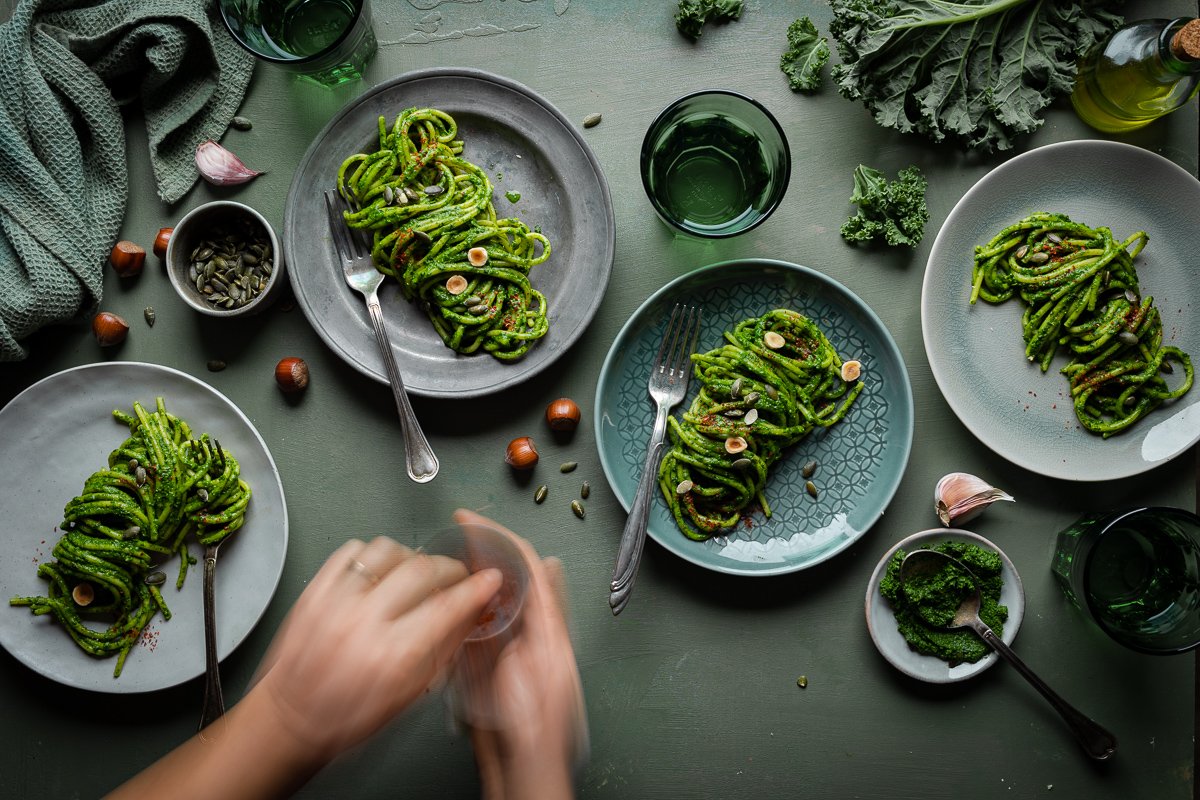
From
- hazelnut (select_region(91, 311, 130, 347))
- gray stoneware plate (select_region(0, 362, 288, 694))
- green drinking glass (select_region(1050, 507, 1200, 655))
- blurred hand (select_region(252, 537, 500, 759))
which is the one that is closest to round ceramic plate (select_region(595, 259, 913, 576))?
green drinking glass (select_region(1050, 507, 1200, 655))

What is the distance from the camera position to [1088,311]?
2471 mm

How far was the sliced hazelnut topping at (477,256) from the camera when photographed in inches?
96.3

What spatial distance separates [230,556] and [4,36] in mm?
1665

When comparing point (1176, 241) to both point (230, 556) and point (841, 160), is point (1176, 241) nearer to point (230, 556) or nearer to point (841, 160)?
point (841, 160)

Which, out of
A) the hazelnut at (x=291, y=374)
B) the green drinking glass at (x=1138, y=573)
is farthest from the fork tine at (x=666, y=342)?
the green drinking glass at (x=1138, y=573)

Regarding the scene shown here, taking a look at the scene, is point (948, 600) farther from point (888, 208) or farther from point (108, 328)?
point (108, 328)

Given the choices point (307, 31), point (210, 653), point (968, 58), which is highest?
point (307, 31)

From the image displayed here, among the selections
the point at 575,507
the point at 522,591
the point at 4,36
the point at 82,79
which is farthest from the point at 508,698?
Result: the point at 4,36

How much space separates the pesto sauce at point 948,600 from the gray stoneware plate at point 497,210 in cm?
123

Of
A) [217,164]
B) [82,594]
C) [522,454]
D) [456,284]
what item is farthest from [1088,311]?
[82,594]

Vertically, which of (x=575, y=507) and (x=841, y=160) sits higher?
(x=841, y=160)

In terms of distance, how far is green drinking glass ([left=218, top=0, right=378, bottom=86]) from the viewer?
2480mm

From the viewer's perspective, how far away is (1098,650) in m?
2.58

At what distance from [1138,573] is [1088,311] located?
31.6 inches
